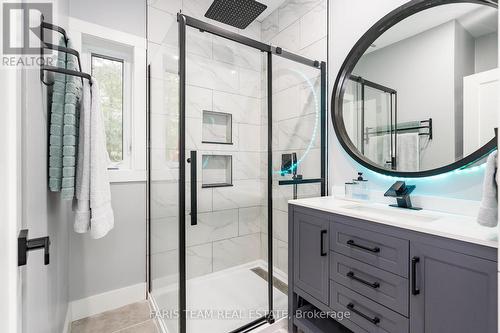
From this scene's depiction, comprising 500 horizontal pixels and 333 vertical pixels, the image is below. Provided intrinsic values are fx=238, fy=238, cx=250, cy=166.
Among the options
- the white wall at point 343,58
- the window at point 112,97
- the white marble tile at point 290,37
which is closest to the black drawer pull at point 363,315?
the white wall at point 343,58

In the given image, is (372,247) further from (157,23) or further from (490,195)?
(157,23)

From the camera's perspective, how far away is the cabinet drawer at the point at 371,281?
1024mm

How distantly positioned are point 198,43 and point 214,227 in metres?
1.32

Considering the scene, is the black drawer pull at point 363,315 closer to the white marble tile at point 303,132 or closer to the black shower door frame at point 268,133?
the black shower door frame at point 268,133

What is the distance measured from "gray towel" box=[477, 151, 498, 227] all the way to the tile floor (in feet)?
6.18

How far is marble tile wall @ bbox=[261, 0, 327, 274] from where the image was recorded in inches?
68.6

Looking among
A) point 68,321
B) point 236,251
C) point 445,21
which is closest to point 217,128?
point 236,251

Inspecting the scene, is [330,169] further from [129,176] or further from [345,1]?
[129,176]

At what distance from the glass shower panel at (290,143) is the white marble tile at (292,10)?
622 millimetres

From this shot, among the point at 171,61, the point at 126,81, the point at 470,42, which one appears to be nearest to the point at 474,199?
the point at 470,42

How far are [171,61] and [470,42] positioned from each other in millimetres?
1632

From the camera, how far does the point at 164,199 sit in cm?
163

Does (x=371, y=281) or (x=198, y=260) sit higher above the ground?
(x=371, y=281)

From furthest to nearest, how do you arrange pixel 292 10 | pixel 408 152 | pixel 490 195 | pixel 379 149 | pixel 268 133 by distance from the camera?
1. pixel 292 10
2. pixel 268 133
3. pixel 379 149
4. pixel 408 152
5. pixel 490 195
